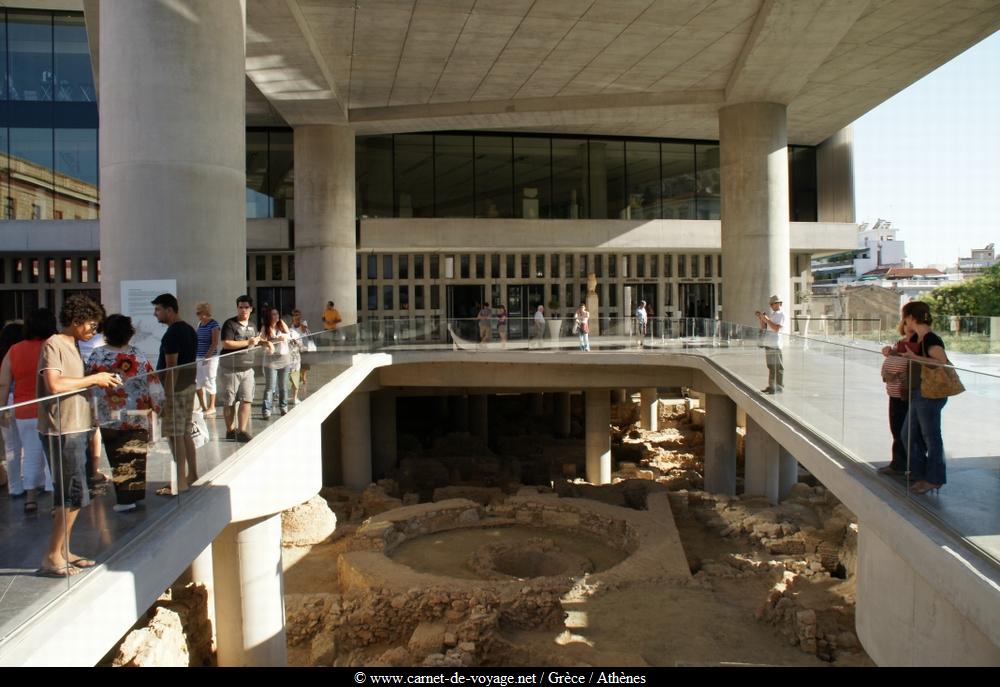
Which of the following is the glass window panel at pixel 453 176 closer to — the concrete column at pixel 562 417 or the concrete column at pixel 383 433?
the concrete column at pixel 383 433

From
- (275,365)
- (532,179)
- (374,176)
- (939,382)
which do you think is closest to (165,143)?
(275,365)

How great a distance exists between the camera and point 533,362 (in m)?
23.5

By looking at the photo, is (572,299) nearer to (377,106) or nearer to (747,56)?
(377,106)

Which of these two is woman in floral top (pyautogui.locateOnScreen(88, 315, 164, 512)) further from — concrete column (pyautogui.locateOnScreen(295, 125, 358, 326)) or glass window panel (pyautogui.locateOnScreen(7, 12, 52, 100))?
glass window panel (pyautogui.locateOnScreen(7, 12, 52, 100))

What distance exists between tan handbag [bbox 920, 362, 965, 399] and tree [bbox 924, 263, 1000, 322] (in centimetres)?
4910

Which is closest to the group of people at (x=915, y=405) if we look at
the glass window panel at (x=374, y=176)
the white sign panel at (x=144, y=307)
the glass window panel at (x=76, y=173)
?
the white sign panel at (x=144, y=307)

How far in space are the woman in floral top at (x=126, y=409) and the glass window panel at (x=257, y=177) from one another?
25247 millimetres

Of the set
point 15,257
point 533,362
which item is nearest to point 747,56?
point 533,362

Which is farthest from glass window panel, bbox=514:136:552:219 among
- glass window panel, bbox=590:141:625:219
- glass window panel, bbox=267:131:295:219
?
Answer: glass window panel, bbox=267:131:295:219

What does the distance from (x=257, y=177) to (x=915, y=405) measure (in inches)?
1103

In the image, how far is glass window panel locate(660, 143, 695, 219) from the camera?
33.8 meters

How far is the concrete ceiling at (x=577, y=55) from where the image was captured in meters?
18.2

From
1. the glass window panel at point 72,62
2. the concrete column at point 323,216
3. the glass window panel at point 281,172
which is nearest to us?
the concrete column at point 323,216
